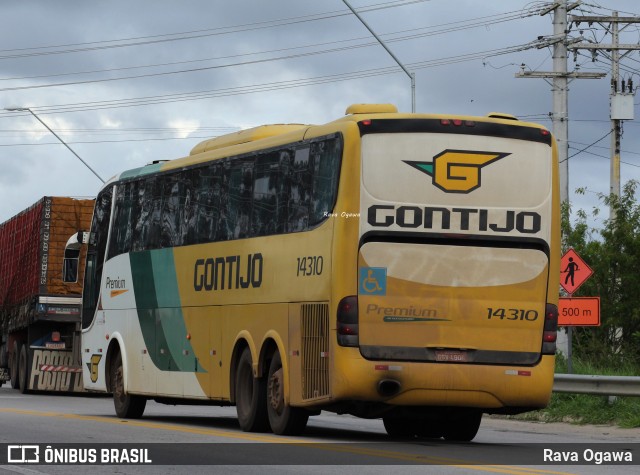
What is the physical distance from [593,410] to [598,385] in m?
1.02

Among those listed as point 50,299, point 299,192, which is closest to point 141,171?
point 299,192

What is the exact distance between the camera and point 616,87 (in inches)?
1960

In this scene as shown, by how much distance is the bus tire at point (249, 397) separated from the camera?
19250mm

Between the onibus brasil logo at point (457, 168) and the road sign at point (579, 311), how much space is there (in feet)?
27.4

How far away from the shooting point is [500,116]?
18.2 metres

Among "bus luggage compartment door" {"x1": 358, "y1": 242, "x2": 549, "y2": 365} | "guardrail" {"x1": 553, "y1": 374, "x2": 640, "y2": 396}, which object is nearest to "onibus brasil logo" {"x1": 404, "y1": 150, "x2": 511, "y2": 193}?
"bus luggage compartment door" {"x1": 358, "y1": 242, "x2": 549, "y2": 365}

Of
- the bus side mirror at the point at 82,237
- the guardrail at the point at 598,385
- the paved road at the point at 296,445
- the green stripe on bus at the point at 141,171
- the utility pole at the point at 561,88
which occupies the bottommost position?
the paved road at the point at 296,445

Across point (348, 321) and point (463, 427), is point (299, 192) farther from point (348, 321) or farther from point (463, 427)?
point (463, 427)

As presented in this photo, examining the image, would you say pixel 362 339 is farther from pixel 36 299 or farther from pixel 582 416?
pixel 36 299

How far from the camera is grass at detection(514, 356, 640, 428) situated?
23.2 meters

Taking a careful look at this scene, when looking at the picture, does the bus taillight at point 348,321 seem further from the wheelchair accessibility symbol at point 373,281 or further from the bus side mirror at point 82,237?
Answer: the bus side mirror at point 82,237

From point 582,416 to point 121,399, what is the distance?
277 inches

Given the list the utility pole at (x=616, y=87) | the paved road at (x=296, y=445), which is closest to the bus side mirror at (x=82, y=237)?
the paved road at (x=296, y=445)

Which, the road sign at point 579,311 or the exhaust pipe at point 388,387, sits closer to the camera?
the exhaust pipe at point 388,387
